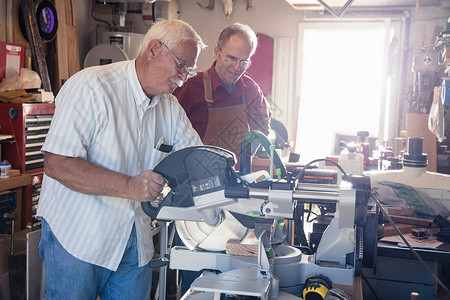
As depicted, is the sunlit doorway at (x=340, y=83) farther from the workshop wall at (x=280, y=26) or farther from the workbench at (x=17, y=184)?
the workbench at (x=17, y=184)

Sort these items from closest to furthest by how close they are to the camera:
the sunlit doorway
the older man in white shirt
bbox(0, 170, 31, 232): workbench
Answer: the older man in white shirt < bbox(0, 170, 31, 232): workbench < the sunlit doorway

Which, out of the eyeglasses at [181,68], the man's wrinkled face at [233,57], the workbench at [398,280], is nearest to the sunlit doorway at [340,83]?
the man's wrinkled face at [233,57]

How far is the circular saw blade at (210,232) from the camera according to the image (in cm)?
140

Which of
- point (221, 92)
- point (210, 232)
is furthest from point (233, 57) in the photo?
point (210, 232)

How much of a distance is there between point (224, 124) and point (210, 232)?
1.36 m

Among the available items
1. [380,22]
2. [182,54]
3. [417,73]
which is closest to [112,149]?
[182,54]

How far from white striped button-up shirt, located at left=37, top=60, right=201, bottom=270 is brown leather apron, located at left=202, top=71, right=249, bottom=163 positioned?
0.96 m

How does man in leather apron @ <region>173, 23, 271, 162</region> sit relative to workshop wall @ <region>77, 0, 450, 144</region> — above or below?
below

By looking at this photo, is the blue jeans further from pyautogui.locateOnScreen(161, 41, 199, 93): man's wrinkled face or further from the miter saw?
pyautogui.locateOnScreen(161, 41, 199, 93): man's wrinkled face

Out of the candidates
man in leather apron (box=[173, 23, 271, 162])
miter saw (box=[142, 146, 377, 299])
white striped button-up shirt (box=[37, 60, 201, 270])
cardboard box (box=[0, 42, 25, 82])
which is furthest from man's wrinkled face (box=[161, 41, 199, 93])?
cardboard box (box=[0, 42, 25, 82])

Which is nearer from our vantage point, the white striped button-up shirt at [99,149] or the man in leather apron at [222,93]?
the white striped button-up shirt at [99,149]

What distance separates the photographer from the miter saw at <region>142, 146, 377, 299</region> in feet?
3.84

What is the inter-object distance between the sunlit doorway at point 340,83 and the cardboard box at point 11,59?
10.9 ft

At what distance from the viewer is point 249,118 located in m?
2.93
